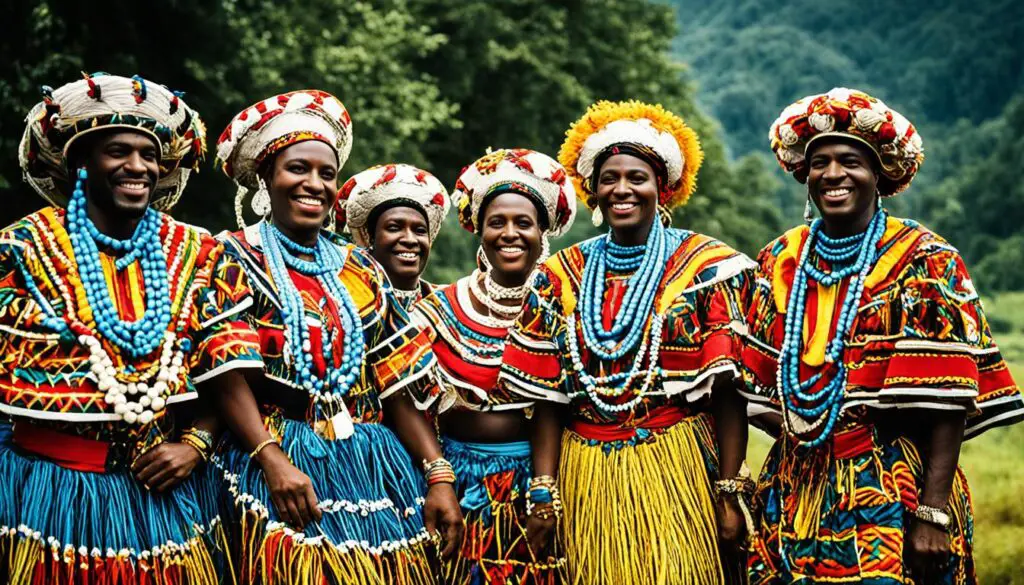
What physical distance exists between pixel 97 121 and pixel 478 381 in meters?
1.90

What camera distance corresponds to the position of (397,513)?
4.70 m

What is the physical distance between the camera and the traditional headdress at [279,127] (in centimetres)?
477

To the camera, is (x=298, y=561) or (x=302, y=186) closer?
(x=298, y=561)

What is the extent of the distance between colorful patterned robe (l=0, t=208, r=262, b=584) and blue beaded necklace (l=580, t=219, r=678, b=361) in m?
1.36

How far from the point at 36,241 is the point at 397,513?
1587 mm

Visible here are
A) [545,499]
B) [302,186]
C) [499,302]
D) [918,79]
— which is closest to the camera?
[302,186]

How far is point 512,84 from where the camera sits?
22.7 m

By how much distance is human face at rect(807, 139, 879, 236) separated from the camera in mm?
4633

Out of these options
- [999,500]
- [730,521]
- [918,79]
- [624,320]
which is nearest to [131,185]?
[624,320]

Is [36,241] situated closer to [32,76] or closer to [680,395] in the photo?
[680,395]

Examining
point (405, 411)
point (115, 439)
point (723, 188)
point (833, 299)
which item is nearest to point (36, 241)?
point (115, 439)

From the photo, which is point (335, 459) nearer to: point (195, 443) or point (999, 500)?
point (195, 443)

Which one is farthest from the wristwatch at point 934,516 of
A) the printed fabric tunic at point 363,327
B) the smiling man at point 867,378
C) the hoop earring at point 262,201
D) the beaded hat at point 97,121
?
the beaded hat at point 97,121

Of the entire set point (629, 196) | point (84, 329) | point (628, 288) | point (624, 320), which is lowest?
point (84, 329)
